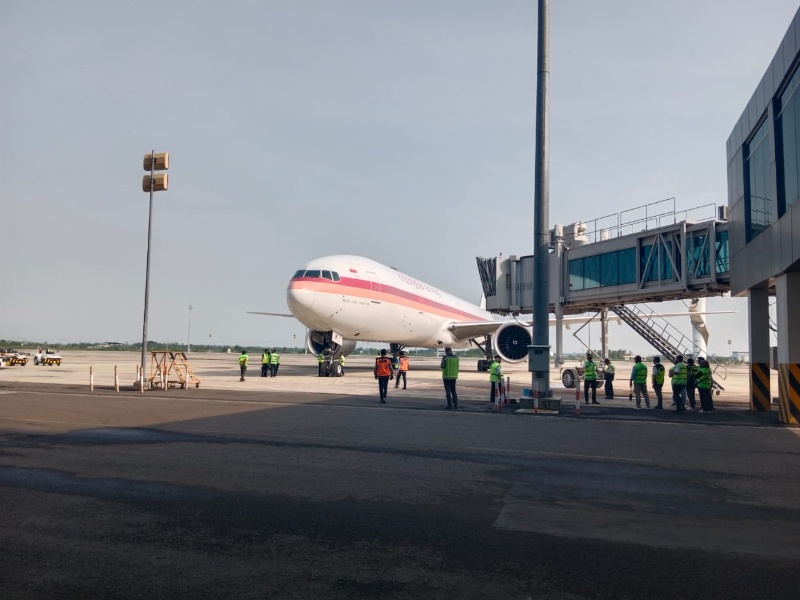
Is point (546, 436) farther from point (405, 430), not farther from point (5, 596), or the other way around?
point (5, 596)

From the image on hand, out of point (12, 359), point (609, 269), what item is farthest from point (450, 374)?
point (12, 359)

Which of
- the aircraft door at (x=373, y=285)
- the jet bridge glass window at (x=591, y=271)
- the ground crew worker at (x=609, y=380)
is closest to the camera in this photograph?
the ground crew worker at (x=609, y=380)

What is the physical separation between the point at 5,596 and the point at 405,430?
27.4 ft

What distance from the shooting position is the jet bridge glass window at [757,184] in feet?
52.4

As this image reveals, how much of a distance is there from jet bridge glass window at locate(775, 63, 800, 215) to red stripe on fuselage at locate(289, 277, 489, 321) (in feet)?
54.0

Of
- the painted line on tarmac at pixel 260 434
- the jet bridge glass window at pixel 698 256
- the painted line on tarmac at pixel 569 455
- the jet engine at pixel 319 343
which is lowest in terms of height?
the painted line on tarmac at pixel 260 434

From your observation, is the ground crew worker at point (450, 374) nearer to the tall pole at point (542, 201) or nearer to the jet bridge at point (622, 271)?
the tall pole at point (542, 201)

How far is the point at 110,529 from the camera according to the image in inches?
205

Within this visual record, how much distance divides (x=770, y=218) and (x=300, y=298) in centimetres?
1658

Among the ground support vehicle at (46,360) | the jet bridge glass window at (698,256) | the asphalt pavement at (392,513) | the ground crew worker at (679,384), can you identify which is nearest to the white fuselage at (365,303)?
the jet bridge glass window at (698,256)

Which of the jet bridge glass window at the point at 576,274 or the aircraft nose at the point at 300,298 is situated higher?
the jet bridge glass window at the point at 576,274

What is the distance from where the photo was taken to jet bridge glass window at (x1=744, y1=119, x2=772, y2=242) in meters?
16.0

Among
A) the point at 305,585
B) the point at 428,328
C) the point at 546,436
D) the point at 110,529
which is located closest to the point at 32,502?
the point at 110,529

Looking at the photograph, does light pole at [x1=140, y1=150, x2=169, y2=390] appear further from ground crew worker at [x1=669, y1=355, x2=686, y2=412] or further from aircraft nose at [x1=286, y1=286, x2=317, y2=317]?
ground crew worker at [x1=669, y1=355, x2=686, y2=412]
